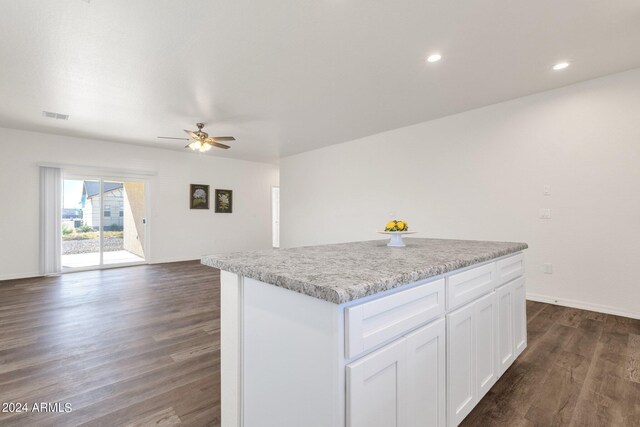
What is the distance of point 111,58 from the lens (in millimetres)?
2666

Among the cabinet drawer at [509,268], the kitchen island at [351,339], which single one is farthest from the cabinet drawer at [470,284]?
the cabinet drawer at [509,268]

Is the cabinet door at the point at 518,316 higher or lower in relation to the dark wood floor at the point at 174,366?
higher

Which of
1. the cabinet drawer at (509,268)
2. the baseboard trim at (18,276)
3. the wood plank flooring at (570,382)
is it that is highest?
the cabinet drawer at (509,268)

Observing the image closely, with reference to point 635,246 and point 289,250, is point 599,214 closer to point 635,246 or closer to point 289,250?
point 635,246

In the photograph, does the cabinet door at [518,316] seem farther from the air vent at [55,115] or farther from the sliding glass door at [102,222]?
the sliding glass door at [102,222]

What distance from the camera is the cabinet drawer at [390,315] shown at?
856 mm

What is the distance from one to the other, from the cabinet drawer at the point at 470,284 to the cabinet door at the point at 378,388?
1.51 feet

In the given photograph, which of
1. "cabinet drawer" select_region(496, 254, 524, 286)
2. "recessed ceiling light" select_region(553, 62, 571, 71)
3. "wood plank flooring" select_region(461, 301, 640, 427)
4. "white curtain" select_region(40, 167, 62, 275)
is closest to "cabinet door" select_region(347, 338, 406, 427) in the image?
A: "wood plank flooring" select_region(461, 301, 640, 427)

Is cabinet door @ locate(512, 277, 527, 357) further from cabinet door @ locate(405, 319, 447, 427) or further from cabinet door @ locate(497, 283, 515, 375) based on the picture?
cabinet door @ locate(405, 319, 447, 427)

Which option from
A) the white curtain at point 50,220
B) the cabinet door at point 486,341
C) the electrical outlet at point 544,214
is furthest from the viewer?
the white curtain at point 50,220

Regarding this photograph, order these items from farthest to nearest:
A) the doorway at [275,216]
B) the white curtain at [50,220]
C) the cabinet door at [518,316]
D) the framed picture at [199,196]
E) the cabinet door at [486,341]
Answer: the doorway at [275,216]
the framed picture at [199,196]
the white curtain at [50,220]
the cabinet door at [518,316]
the cabinet door at [486,341]

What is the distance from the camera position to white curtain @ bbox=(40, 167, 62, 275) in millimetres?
5109

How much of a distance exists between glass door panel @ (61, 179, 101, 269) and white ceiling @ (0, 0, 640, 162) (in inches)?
62.4

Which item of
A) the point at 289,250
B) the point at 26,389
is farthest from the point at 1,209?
the point at 289,250
